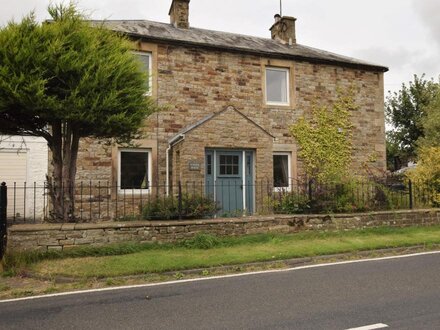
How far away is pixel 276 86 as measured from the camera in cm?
1589

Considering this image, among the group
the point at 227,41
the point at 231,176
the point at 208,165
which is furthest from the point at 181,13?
the point at 231,176

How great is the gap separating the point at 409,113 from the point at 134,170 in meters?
26.9

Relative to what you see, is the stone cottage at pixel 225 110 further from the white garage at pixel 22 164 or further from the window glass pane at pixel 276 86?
the white garage at pixel 22 164

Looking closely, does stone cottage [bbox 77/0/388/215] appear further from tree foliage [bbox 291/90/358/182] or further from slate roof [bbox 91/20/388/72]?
tree foliage [bbox 291/90/358/182]

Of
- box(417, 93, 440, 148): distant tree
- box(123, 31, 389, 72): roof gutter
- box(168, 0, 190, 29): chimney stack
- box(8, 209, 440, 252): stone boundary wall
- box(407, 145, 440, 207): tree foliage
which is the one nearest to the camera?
box(8, 209, 440, 252): stone boundary wall

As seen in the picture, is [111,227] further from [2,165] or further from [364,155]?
[364,155]

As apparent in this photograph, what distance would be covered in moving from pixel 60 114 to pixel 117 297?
404 centimetres

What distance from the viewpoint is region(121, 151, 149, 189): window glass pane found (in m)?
13.4

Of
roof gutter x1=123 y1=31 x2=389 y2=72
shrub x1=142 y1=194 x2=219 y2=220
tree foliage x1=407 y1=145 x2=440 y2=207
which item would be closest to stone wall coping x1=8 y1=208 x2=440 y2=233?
shrub x1=142 y1=194 x2=219 y2=220

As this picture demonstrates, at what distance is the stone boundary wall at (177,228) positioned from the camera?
788 cm

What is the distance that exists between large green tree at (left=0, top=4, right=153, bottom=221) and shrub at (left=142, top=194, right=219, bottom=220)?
1.70m

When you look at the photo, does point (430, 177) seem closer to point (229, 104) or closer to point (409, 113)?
point (229, 104)

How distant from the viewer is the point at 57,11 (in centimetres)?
848

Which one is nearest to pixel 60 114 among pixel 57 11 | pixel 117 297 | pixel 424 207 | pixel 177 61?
pixel 57 11
